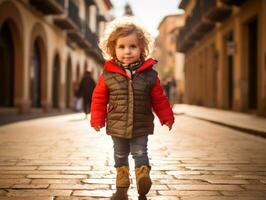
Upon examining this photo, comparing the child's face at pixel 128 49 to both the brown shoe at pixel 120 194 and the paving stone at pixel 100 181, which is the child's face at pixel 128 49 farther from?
the paving stone at pixel 100 181

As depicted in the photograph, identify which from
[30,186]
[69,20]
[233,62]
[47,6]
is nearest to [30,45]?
[47,6]

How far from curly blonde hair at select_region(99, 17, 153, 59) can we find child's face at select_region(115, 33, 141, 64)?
0.13 feet

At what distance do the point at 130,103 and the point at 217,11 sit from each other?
17.9m

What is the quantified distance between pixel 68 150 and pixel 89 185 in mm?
2573

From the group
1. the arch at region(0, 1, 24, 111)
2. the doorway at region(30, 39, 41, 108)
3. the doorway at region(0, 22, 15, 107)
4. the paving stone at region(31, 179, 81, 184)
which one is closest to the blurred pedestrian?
the arch at region(0, 1, 24, 111)

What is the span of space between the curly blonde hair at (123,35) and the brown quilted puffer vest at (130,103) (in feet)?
0.63

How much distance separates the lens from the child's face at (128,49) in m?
3.34

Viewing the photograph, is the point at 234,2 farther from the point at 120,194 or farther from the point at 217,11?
the point at 120,194

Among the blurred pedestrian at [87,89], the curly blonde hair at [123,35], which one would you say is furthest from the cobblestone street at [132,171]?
the blurred pedestrian at [87,89]

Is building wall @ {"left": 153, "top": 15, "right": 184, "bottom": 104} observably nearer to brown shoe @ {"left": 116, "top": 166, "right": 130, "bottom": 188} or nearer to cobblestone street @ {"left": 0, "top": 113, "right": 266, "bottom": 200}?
cobblestone street @ {"left": 0, "top": 113, "right": 266, "bottom": 200}

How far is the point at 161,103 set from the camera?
3.46 metres

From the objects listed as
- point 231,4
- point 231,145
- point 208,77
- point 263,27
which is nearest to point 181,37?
point 208,77

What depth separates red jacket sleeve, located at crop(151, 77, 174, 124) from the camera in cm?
344

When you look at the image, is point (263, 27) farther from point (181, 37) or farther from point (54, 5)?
point (181, 37)
